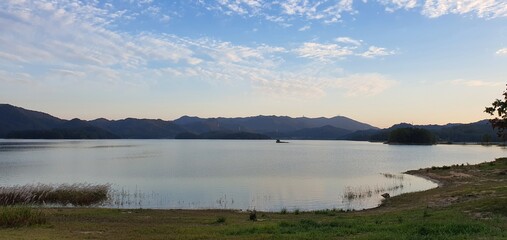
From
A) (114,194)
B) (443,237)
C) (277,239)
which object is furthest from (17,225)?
(114,194)

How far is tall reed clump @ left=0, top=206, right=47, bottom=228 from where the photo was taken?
65.3 ft

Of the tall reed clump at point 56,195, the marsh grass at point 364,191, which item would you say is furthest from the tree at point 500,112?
the tall reed clump at point 56,195

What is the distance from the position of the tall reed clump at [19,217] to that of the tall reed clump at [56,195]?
19305 mm

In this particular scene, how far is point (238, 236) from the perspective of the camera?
16672mm

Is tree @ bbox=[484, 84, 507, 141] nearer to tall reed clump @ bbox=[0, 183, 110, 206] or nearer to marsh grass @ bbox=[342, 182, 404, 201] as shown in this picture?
marsh grass @ bbox=[342, 182, 404, 201]

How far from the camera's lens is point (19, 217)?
20375 millimetres

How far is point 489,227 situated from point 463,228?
106cm

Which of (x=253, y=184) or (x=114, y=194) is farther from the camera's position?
(x=253, y=184)

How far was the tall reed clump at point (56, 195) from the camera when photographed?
39312 millimetres

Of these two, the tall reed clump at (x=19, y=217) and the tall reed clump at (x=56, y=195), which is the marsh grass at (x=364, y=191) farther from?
the tall reed clump at (x=19, y=217)

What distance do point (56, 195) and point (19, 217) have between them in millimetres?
24897

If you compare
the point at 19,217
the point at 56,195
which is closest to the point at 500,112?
the point at 19,217

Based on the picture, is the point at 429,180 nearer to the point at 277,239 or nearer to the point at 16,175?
the point at 277,239

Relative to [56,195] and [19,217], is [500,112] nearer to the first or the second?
[19,217]
